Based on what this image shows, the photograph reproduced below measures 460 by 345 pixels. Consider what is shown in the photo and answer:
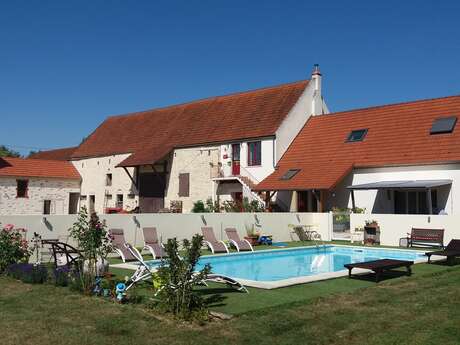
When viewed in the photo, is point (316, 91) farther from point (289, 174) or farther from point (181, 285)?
point (181, 285)

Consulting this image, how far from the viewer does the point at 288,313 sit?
26.2 ft

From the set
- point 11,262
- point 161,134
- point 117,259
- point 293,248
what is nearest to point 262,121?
point 161,134

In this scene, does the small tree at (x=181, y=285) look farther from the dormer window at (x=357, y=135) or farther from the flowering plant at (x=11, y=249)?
the dormer window at (x=357, y=135)

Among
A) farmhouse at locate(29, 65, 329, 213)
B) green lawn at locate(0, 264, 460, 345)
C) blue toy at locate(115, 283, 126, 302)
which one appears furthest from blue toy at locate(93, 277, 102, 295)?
farmhouse at locate(29, 65, 329, 213)

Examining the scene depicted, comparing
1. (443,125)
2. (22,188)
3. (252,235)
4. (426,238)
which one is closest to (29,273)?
(252,235)

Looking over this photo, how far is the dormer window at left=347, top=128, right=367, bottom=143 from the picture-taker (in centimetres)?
2762

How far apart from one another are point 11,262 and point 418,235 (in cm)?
1440

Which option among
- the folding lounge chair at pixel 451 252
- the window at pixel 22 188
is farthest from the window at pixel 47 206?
the folding lounge chair at pixel 451 252

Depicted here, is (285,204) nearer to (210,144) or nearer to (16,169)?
(210,144)

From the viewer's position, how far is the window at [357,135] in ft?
90.6

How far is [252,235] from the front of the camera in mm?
21141

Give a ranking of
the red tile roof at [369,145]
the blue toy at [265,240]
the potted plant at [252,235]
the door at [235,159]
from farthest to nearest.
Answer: the door at [235,159] → the red tile roof at [369,145] → the blue toy at [265,240] → the potted plant at [252,235]

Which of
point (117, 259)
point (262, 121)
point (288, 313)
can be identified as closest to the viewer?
point (288, 313)

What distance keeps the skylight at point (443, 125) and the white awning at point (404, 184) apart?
286 centimetres
